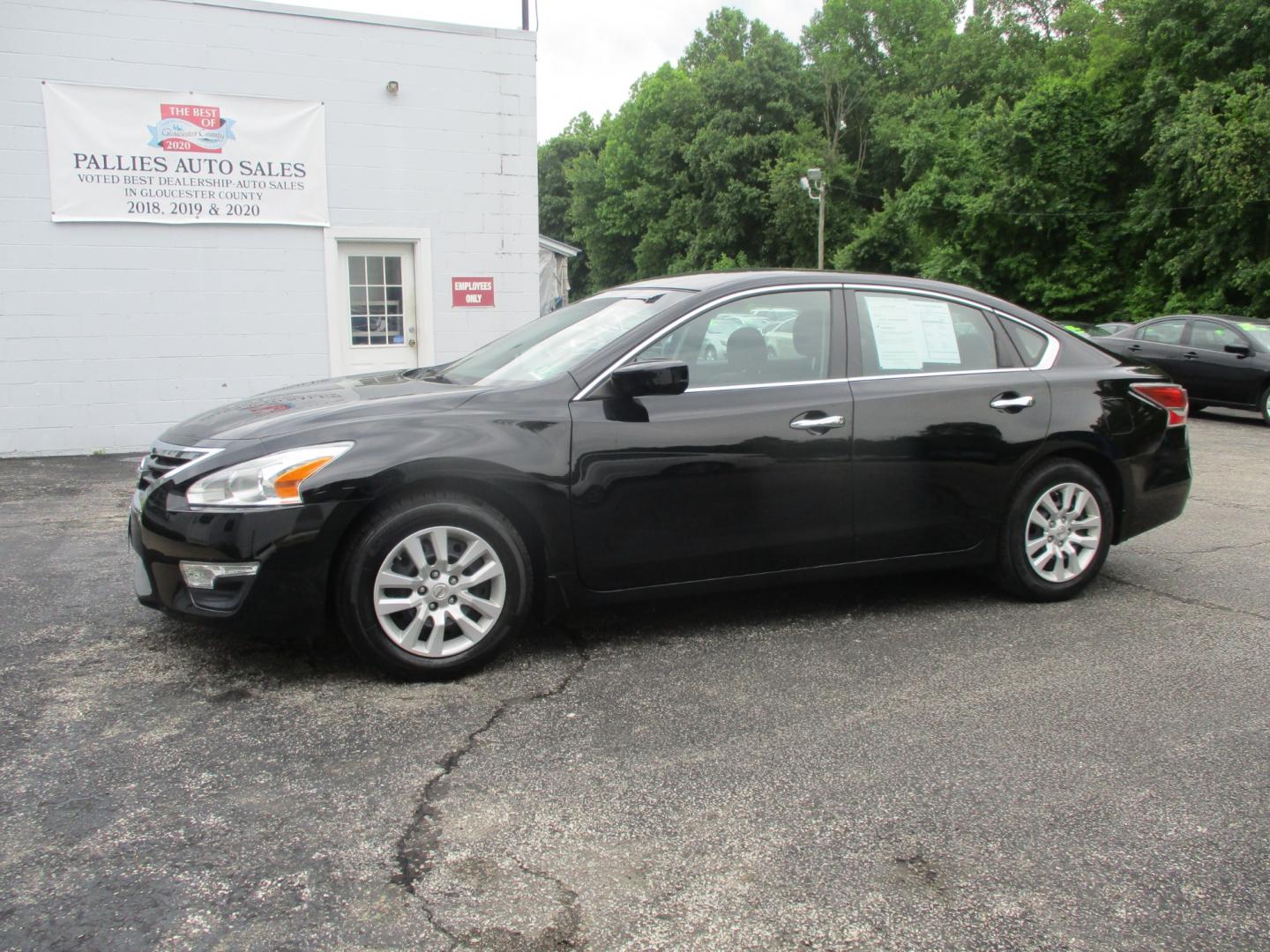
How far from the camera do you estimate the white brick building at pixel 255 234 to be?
987cm

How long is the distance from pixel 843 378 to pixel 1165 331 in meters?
12.7

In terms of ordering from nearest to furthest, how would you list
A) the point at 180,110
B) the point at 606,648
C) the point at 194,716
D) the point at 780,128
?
the point at 194,716 → the point at 606,648 → the point at 180,110 → the point at 780,128

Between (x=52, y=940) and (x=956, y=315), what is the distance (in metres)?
4.23

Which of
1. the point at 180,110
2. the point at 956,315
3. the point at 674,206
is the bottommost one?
the point at 956,315

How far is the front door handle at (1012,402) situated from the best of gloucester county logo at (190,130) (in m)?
8.50

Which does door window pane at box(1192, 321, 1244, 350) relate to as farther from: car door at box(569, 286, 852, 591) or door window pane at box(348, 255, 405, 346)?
car door at box(569, 286, 852, 591)

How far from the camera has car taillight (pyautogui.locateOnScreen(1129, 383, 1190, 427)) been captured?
517 centimetres

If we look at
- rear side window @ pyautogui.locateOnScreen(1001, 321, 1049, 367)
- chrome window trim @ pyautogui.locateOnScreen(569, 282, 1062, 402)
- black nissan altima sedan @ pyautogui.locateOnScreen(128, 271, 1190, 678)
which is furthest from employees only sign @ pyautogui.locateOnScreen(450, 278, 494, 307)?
rear side window @ pyautogui.locateOnScreen(1001, 321, 1049, 367)

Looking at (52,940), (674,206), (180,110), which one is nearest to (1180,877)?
(52,940)

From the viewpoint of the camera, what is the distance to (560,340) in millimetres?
4656

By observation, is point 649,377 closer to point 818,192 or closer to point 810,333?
point 810,333

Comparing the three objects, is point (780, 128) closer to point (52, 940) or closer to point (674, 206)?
point (674, 206)

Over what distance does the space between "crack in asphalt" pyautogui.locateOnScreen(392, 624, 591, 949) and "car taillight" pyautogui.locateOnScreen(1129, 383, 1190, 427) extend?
3.44 m

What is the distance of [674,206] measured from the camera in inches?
2320
